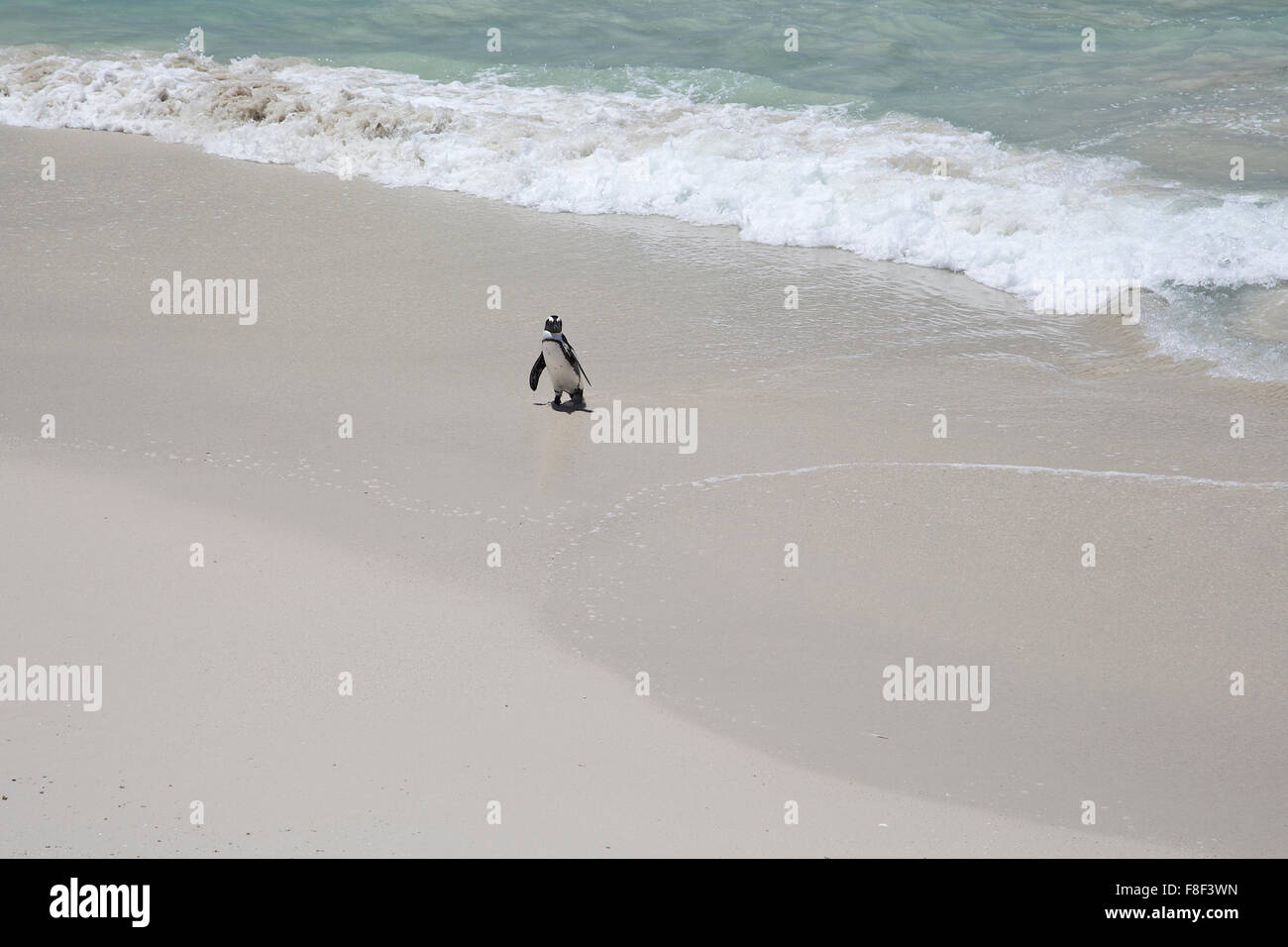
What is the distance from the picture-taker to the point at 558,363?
7.27 meters

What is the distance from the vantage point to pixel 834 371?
313 inches

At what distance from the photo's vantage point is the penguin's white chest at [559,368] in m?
7.27

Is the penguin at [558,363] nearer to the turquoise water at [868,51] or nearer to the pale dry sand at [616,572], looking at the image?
the pale dry sand at [616,572]

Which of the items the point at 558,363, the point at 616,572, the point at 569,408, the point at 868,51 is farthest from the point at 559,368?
the point at 868,51

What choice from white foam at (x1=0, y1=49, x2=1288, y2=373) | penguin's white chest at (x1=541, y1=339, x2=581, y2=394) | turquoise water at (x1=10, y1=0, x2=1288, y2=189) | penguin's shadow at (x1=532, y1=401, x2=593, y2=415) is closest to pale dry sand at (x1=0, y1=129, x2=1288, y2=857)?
penguin's shadow at (x1=532, y1=401, x2=593, y2=415)

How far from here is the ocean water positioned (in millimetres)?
10211

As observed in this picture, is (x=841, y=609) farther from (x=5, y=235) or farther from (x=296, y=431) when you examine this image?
(x=5, y=235)

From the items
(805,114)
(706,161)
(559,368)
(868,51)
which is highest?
(868,51)

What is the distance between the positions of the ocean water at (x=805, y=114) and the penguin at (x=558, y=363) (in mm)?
3976

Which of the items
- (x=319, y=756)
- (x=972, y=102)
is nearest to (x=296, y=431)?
(x=319, y=756)

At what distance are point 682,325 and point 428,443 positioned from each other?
2.41 metres

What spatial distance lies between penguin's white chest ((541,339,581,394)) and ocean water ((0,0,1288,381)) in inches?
158

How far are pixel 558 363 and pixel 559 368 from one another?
0.10ft

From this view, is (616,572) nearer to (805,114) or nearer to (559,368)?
(559,368)
